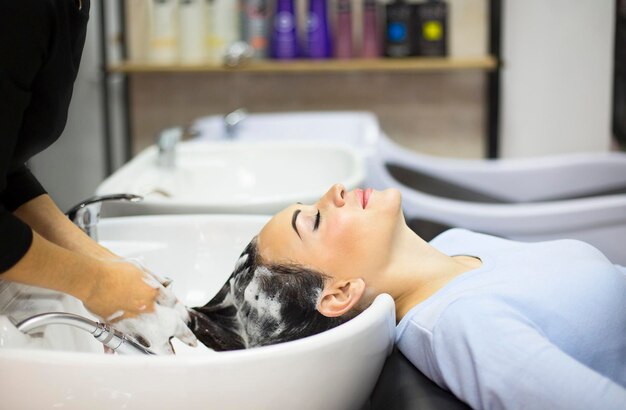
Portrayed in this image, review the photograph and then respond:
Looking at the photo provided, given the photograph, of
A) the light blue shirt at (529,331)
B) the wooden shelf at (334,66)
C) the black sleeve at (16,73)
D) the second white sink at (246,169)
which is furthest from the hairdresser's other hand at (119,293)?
the wooden shelf at (334,66)

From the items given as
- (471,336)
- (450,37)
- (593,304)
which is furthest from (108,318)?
(450,37)

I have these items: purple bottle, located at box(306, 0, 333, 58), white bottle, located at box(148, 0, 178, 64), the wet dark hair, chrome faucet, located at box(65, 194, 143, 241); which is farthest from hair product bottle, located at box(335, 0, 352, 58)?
the wet dark hair

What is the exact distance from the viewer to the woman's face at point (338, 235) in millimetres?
1300

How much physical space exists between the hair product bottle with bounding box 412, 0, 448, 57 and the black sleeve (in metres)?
2.48

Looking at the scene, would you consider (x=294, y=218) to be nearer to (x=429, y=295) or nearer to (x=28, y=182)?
(x=429, y=295)

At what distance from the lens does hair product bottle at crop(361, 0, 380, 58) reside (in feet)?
10.6

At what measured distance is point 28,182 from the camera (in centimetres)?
117

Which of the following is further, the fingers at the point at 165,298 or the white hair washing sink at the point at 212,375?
the fingers at the point at 165,298

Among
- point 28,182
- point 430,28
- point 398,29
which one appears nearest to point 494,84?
point 430,28

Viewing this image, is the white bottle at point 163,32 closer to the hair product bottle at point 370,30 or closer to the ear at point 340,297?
the hair product bottle at point 370,30

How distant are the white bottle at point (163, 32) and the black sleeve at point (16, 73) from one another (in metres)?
2.30

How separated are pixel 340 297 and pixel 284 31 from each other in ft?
6.96

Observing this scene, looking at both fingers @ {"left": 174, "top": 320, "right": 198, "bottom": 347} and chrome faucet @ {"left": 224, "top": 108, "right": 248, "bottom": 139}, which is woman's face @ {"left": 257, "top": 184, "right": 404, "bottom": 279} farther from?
chrome faucet @ {"left": 224, "top": 108, "right": 248, "bottom": 139}

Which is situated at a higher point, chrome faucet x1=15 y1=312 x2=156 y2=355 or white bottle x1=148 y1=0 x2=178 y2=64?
white bottle x1=148 y1=0 x2=178 y2=64
